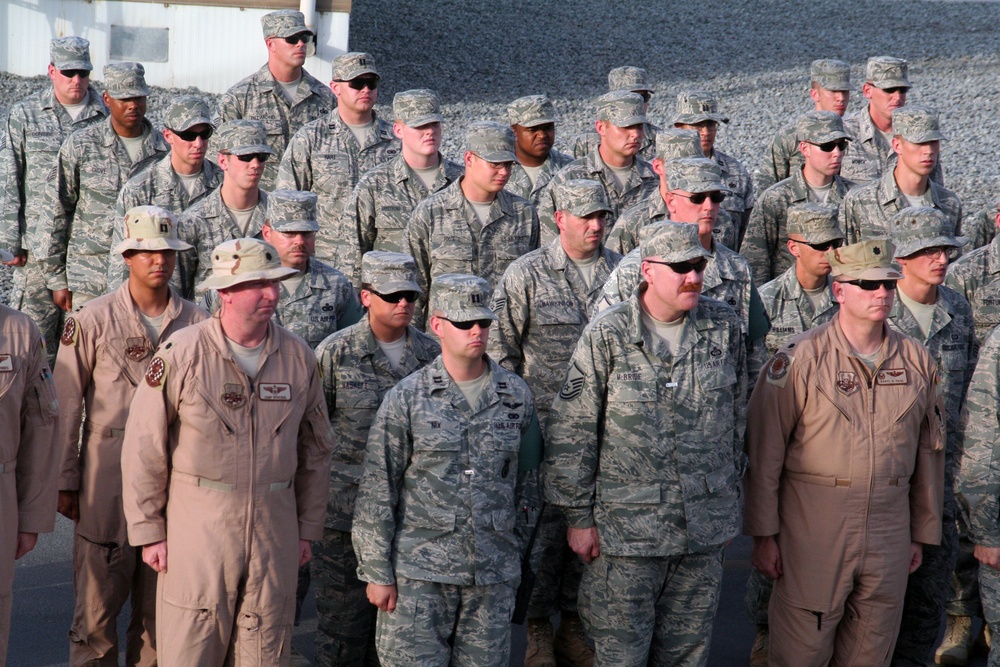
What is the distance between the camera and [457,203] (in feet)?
26.3

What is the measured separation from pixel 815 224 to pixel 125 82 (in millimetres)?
4513

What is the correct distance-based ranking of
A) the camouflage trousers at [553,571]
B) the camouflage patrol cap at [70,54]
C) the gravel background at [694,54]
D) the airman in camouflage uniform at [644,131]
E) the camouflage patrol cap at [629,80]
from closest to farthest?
the camouflage trousers at [553,571], the camouflage patrol cap at [70,54], the airman in camouflage uniform at [644,131], the camouflage patrol cap at [629,80], the gravel background at [694,54]

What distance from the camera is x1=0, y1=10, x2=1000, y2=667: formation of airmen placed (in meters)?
5.54

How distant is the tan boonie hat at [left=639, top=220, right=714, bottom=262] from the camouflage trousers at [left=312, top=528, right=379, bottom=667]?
6.33ft

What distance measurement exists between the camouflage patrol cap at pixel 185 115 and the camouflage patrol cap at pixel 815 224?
3.53 metres

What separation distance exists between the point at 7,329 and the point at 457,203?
3030mm

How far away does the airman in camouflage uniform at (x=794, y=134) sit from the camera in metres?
10.3

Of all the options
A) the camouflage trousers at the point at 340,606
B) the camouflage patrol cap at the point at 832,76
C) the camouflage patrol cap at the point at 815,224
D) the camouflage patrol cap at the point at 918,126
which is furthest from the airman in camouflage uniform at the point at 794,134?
the camouflage trousers at the point at 340,606

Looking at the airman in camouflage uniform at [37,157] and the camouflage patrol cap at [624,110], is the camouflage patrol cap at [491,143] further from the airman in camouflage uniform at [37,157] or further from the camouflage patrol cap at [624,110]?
the airman in camouflage uniform at [37,157]

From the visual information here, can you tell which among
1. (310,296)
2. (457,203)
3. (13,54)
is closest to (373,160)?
(457,203)

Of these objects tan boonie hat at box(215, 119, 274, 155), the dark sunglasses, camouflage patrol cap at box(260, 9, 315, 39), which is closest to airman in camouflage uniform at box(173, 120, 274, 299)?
tan boonie hat at box(215, 119, 274, 155)

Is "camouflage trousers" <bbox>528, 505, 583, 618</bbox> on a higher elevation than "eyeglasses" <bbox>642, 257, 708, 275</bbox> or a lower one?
lower

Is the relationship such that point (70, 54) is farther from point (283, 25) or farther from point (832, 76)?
point (832, 76)

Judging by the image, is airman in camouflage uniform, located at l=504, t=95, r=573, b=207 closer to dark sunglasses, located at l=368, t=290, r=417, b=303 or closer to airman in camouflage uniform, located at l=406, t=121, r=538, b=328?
airman in camouflage uniform, located at l=406, t=121, r=538, b=328
